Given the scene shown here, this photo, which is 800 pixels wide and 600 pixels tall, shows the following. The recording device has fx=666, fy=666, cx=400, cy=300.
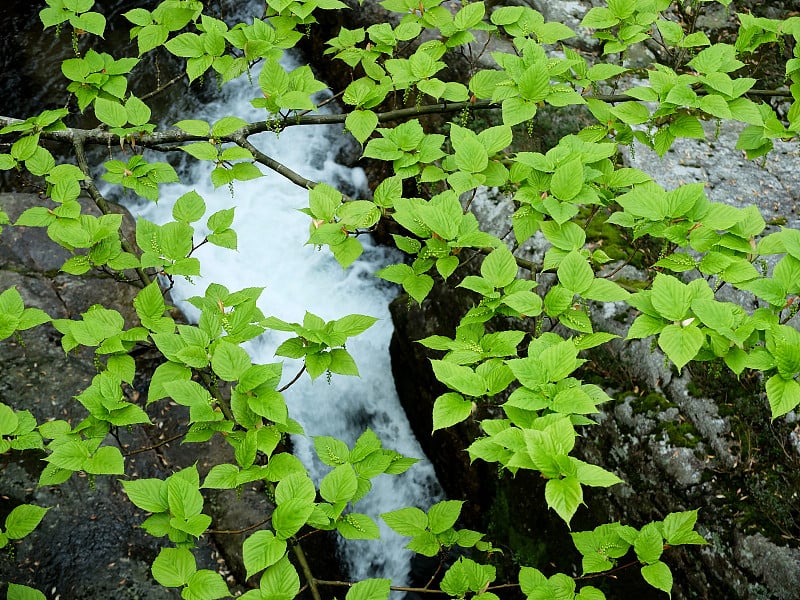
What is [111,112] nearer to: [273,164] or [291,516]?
[273,164]

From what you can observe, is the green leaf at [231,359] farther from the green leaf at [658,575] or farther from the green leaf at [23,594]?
the green leaf at [658,575]

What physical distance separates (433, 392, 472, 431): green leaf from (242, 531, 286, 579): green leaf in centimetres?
68

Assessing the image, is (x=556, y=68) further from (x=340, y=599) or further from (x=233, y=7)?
(x=233, y=7)

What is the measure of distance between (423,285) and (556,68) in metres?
1.25

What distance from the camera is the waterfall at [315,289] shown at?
16.8 feet

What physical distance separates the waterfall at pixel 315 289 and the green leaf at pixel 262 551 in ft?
8.72

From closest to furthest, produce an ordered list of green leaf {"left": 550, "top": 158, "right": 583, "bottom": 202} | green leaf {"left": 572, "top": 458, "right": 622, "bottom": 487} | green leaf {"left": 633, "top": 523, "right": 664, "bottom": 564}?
1. green leaf {"left": 572, "top": 458, "right": 622, "bottom": 487}
2. green leaf {"left": 633, "top": 523, "right": 664, "bottom": 564}
3. green leaf {"left": 550, "top": 158, "right": 583, "bottom": 202}

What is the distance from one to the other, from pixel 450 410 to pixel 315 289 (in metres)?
3.82

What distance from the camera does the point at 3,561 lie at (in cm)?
376

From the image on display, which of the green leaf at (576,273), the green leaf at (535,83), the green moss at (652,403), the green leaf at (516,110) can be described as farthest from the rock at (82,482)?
the green leaf at (535,83)

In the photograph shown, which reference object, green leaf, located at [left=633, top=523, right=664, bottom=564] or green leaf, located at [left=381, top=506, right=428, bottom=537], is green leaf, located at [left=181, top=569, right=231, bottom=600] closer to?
green leaf, located at [left=381, top=506, right=428, bottom=537]

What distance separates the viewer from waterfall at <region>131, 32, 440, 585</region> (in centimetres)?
512

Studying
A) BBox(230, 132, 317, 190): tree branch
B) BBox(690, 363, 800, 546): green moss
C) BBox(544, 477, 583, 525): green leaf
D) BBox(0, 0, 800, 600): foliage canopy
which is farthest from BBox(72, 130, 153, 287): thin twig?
BBox(690, 363, 800, 546): green moss

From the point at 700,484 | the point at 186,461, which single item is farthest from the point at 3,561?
the point at 700,484
